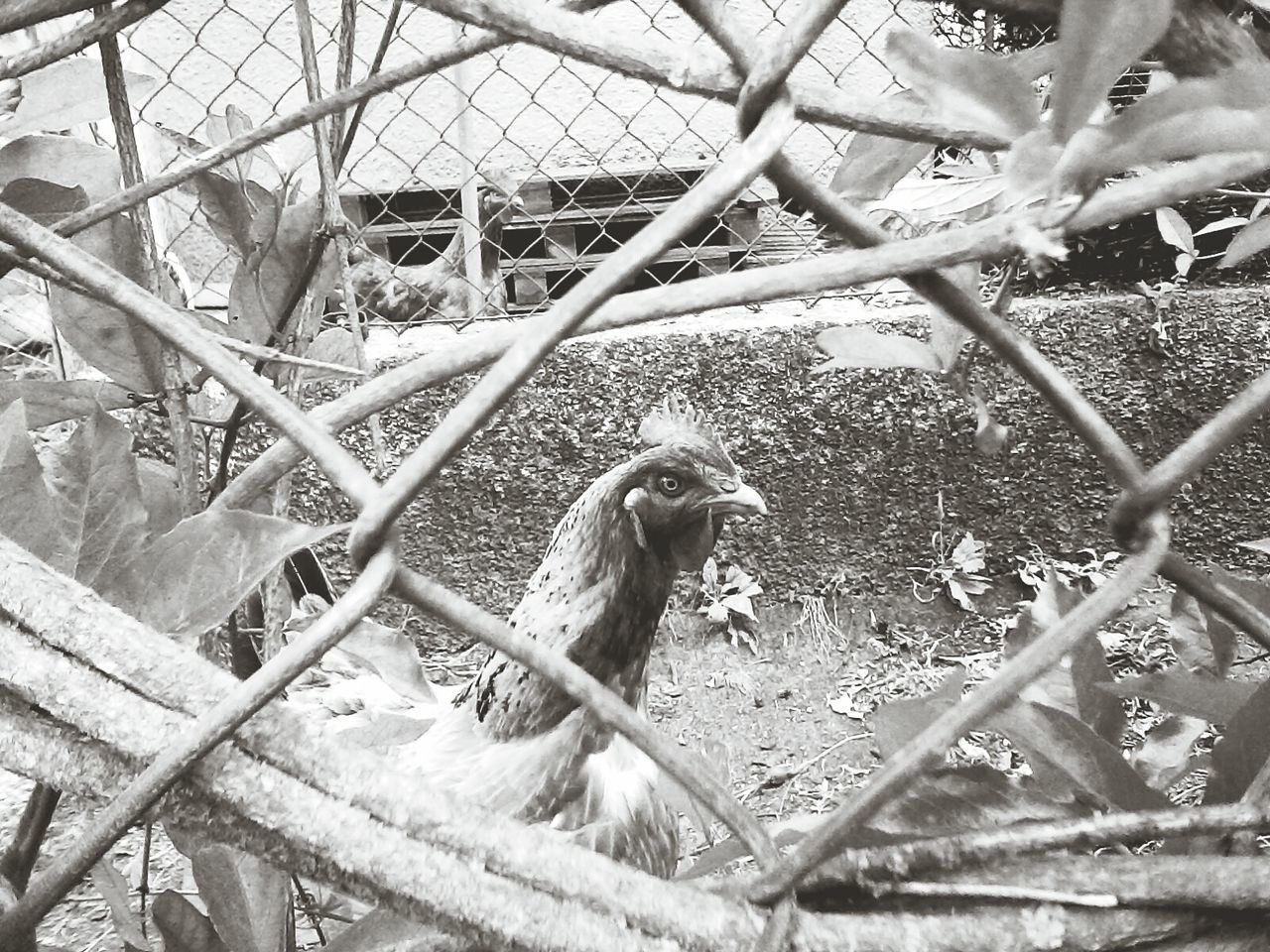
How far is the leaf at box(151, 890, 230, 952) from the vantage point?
1.35ft

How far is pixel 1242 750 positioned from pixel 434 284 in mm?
3194

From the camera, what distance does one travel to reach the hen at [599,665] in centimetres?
138

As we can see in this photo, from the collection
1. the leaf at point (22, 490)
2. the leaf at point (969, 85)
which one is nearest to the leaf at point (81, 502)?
the leaf at point (22, 490)

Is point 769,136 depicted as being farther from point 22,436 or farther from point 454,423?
point 22,436

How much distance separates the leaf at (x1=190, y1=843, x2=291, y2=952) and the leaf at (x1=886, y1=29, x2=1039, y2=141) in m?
0.39

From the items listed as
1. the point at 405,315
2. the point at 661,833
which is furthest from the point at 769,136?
the point at 405,315

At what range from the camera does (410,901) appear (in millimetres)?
278

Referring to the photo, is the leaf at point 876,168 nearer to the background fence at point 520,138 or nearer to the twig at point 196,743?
the twig at point 196,743

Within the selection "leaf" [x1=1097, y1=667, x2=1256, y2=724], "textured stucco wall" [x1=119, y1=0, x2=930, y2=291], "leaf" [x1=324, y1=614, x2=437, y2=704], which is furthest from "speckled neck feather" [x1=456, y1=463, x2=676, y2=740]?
"textured stucco wall" [x1=119, y1=0, x2=930, y2=291]

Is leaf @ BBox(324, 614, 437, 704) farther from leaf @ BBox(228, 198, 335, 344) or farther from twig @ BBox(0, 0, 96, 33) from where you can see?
twig @ BBox(0, 0, 96, 33)

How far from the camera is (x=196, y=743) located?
261 millimetres

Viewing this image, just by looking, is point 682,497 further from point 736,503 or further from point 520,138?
point 520,138

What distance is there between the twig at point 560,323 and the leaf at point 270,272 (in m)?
0.38

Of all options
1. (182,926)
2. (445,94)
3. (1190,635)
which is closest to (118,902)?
(182,926)
